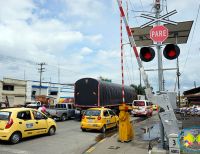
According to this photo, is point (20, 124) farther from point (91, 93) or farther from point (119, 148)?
point (91, 93)

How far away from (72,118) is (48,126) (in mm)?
13620

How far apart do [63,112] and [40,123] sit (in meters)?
11.6

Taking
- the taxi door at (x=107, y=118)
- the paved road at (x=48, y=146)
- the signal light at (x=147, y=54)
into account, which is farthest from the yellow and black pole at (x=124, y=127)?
the taxi door at (x=107, y=118)

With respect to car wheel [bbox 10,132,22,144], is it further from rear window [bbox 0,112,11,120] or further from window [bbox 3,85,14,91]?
window [bbox 3,85,14,91]

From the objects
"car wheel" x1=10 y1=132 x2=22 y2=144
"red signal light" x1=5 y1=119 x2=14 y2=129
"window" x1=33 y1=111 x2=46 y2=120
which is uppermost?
"window" x1=33 y1=111 x2=46 y2=120

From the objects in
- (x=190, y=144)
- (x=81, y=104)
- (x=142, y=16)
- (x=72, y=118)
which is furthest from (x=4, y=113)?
(x=72, y=118)

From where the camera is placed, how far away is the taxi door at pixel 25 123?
12777 millimetres

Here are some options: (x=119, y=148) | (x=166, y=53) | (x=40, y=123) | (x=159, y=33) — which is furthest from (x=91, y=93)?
(x=166, y=53)

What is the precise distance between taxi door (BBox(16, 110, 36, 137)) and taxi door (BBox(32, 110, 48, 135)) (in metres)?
0.28

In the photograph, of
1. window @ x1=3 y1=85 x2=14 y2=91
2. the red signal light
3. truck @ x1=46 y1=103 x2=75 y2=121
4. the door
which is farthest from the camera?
window @ x1=3 y1=85 x2=14 y2=91

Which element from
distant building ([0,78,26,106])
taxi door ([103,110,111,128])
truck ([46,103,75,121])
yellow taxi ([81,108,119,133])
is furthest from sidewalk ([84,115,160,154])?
distant building ([0,78,26,106])

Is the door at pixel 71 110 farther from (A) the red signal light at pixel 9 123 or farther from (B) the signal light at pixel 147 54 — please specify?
(B) the signal light at pixel 147 54

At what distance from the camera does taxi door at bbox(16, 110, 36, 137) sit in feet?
41.9

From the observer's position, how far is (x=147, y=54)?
9328 millimetres
